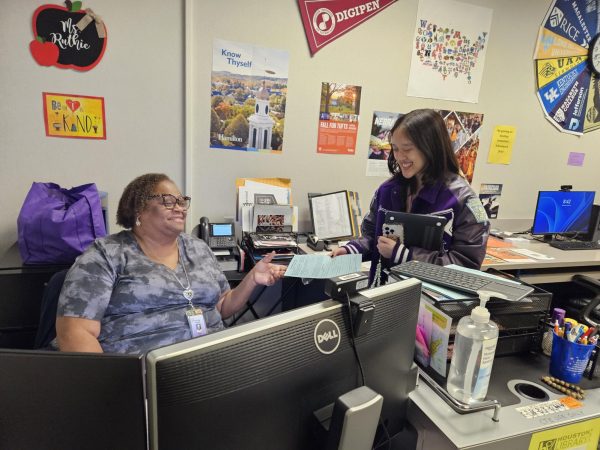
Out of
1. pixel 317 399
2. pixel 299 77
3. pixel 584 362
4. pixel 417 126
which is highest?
pixel 299 77

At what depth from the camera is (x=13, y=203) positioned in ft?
7.00

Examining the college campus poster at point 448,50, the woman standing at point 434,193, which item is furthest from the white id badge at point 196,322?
the college campus poster at point 448,50

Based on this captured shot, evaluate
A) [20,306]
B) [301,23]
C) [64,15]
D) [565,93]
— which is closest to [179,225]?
[20,306]

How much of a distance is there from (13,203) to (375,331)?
2.24 meters

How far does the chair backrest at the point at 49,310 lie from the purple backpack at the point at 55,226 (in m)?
0.42

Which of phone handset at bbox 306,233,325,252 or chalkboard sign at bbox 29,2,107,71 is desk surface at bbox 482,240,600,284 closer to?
phone handset at bbox 306,233,325,252

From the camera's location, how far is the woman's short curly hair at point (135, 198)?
1.49 m

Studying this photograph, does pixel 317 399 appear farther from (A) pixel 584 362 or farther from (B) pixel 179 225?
(B) pixel 179 225

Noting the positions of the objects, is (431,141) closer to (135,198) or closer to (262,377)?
(135,198)

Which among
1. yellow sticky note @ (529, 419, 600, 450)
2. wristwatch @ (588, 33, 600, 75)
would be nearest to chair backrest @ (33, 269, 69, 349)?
yellow sticky note @ (529, 419, 600, 450)

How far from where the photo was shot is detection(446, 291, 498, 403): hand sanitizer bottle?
914 mm

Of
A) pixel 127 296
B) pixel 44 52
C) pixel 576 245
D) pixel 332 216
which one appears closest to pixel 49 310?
pixel 127 296

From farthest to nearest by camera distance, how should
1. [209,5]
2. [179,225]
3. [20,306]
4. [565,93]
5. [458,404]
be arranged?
[565,93], [209,5], [20,306], [179,225], [458,404]

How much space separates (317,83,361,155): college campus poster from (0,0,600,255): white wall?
0.05 m
